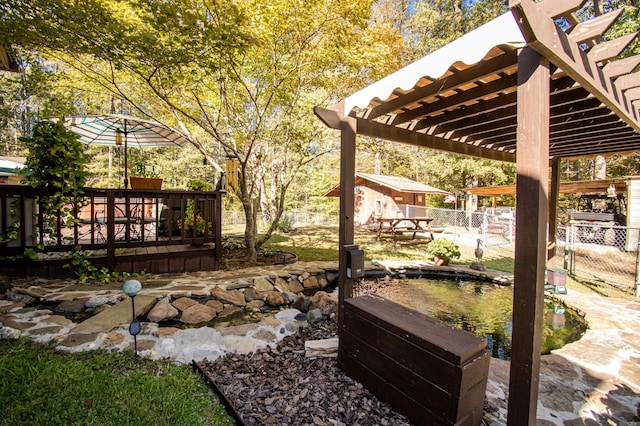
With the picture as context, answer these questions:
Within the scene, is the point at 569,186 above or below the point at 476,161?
below

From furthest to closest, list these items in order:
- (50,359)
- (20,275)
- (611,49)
→ 1. (20,275)
2. (50,359)
3. (611,49)

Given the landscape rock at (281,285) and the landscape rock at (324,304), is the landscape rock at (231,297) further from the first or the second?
the landscape rock at (324,304)

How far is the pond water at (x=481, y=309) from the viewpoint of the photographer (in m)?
→ 3.42

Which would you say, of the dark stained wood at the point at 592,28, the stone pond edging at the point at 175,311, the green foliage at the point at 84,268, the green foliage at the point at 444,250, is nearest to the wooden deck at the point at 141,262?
the green foliage at the point at 84,268

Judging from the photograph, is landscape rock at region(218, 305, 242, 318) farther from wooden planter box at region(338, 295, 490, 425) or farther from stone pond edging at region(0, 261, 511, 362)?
wooden planter box at region(338, 295, 490, 425)

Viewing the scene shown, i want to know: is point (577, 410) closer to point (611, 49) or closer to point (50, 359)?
point (611, 49)

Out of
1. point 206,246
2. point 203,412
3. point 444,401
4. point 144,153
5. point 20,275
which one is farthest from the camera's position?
point 144,153

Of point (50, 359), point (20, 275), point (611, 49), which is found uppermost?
point (611, 49)

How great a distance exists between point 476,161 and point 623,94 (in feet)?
49.5

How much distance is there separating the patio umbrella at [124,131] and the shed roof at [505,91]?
4.41 m

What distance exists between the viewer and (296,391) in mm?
2168

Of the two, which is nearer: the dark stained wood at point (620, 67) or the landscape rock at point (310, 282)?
the dark stained wood at point (620, 67)

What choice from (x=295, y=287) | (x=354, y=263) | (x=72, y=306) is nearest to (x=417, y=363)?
(x=354, y=263)

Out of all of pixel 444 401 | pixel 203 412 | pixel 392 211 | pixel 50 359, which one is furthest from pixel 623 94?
pixel 392 211
